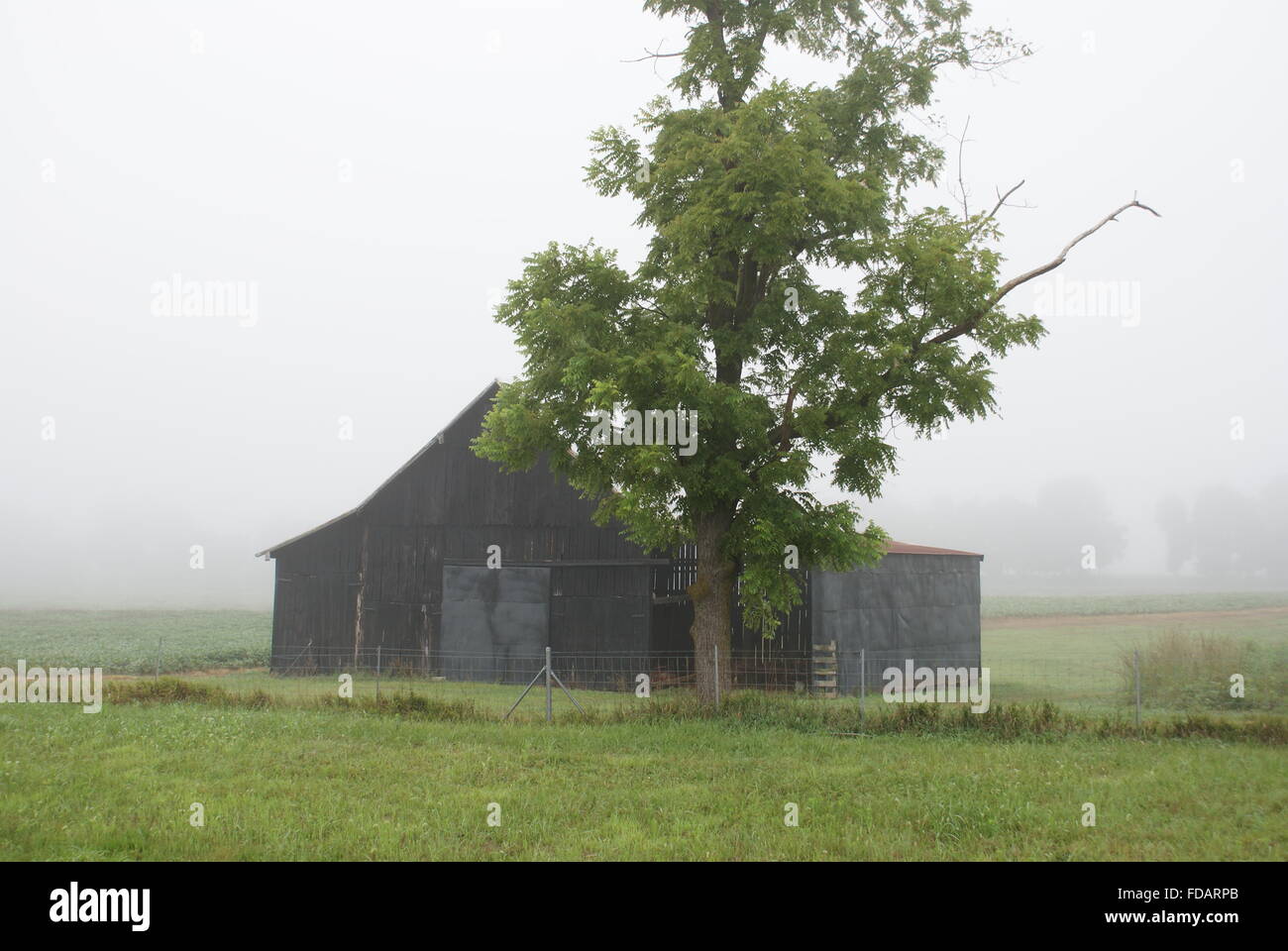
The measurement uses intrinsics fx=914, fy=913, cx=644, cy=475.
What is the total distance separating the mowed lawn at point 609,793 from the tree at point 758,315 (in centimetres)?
377

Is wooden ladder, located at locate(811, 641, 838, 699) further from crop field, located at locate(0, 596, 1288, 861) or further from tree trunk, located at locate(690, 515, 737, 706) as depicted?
tree trunk, located at locate(690, 515, 737, 706)

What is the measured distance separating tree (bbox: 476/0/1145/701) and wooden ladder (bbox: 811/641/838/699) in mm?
5254

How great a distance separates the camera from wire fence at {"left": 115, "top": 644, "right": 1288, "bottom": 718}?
17.5m

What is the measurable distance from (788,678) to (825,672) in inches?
36.5

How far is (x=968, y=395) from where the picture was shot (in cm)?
1456

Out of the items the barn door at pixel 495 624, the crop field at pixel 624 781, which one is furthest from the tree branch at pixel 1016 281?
the barn door at pixel 495 624
